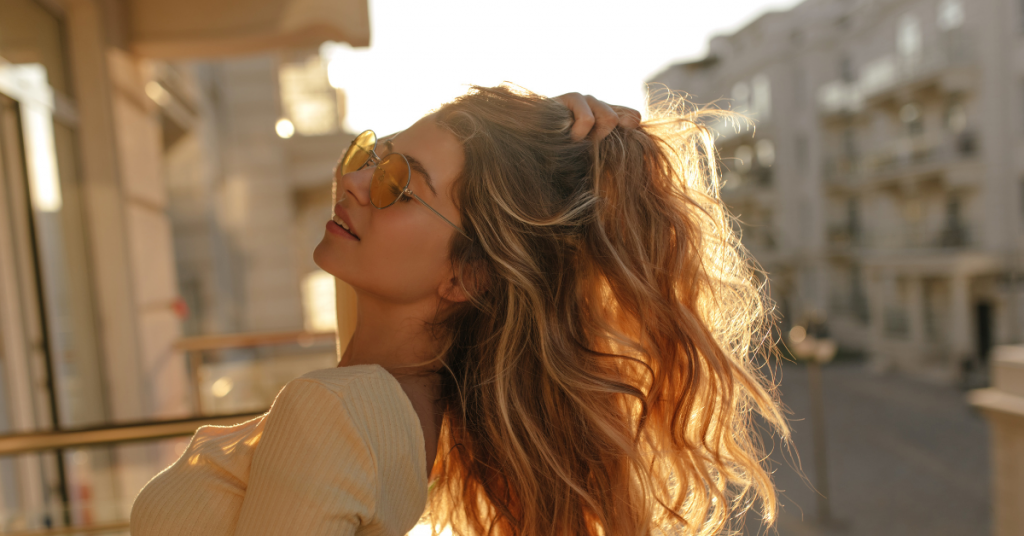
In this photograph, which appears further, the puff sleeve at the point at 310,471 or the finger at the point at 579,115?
the finger at the point at 579,115

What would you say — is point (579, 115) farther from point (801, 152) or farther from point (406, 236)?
point (801, 152)

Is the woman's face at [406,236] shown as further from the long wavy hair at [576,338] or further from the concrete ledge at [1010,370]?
the concrete ledge at [1010,370]

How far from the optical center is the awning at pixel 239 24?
367 centimetres

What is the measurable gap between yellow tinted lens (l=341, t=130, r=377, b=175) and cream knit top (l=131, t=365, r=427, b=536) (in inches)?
19.5

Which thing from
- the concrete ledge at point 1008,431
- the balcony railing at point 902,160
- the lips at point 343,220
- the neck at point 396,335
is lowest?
the concrete ledge at point 1008,431

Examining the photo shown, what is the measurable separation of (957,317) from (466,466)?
21076 mm

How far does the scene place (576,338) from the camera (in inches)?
49.3

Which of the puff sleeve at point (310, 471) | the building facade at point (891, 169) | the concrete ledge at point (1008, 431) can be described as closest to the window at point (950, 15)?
the building facade at point (891, 169)

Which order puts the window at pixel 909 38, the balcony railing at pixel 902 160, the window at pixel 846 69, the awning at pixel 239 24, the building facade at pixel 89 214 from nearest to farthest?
the building facade at pixel 89 214 → the awning at pixel 239 24 → the balcony railing at pixel 902 160 → the window at pixel 909 38 → the window at pixel 846 69

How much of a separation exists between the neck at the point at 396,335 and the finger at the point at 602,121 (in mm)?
459

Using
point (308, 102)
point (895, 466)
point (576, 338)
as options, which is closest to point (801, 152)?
point (895, 466)

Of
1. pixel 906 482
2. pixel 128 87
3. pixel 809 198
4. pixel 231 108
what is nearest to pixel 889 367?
pixel 809 198

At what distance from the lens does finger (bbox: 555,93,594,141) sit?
1268 mm

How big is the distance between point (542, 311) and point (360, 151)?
519 millimetres
